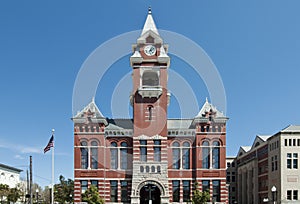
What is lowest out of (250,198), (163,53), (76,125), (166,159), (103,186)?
(250,198)

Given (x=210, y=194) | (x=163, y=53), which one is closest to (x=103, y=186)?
(x=210, y=194)

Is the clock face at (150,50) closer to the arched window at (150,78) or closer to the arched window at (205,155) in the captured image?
the arched window at (150,78)

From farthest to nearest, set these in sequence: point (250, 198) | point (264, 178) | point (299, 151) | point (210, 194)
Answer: point (250, 198)
point (264, 178)
point (299, 151)
point (210, 194)

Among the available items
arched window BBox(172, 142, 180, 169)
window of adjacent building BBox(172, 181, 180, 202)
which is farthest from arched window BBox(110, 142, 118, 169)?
window of adjacent building BBox(172, 181, 180, 202)

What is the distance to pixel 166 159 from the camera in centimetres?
6506

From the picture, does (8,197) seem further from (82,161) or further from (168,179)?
(168,179)

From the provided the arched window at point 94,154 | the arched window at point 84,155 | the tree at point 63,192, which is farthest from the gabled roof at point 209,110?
the tree at point 63,192

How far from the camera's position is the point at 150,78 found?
68.0 meters

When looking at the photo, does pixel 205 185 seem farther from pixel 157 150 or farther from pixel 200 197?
pixel 157 150

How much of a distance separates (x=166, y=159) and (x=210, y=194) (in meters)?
8.14

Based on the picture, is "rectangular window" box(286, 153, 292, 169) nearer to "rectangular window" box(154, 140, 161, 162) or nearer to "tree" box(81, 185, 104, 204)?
"rectangular window" box(154, 140, 161, 162)

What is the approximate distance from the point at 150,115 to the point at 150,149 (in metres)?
5.06

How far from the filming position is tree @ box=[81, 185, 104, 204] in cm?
6150

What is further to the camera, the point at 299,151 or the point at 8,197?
the point at 8,197
